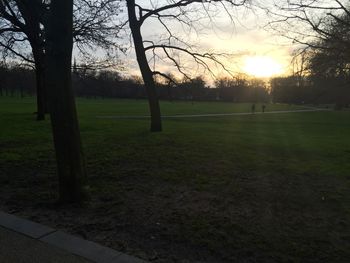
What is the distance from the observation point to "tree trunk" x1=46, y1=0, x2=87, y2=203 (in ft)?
17.5

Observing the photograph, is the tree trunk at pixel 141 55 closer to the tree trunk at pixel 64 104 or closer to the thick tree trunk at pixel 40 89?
the thick tree trunk at pixel 40 89

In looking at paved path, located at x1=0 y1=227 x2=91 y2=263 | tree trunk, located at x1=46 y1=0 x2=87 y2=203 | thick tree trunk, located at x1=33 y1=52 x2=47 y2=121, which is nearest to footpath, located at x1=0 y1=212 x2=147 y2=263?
paved path, located at x1=0 y1=227 x2=91 y2=263

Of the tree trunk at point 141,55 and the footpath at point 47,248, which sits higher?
the tree trunk at point 141,55

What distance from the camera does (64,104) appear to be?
552 centimetres

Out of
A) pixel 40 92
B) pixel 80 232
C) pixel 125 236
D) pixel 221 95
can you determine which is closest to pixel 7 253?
pixel 80 232

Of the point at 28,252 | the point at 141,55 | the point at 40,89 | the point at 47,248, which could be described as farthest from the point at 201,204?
the point at 40,89

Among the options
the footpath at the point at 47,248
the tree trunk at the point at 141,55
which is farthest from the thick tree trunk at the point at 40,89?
the footpath at the point at 47,248

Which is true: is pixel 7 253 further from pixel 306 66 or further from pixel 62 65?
pixel 306 66

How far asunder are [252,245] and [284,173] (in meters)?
3.83

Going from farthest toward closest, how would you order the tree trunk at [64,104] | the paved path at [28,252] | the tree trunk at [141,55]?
the tree trunk at [141,55] < the tree trunk at [64,104] < the paved path at [28,252]

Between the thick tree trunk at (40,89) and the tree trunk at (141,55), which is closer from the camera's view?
the tree trunk at (141,55)

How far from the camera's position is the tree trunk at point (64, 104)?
17.5 ft

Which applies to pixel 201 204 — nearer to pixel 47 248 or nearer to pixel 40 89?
pixel 47 248

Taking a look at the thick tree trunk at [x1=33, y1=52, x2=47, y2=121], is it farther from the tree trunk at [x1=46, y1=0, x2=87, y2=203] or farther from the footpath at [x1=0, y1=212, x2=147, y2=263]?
the footpath at [x1=0, y1=212, x2=147, y2=263]
